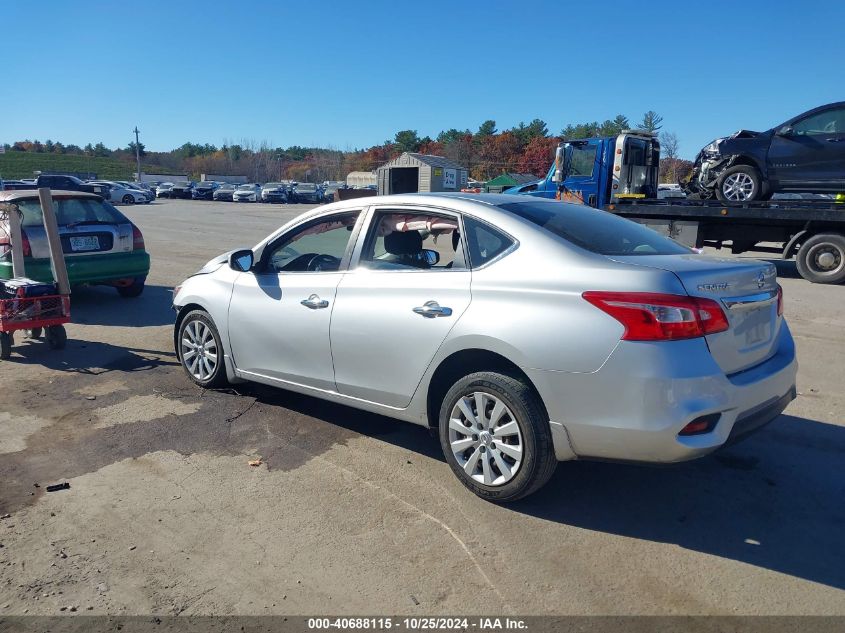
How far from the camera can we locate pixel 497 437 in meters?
3.73

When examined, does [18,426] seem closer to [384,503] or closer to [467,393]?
[384,503]

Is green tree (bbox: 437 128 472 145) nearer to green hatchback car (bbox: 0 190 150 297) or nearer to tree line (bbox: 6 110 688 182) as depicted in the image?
tree line (bbox: 6 110 688 182)

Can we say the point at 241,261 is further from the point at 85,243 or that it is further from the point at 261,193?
Result: the point at 261,193

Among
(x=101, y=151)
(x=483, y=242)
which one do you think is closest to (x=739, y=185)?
(x=483, y=242)

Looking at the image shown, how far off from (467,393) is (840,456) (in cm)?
262

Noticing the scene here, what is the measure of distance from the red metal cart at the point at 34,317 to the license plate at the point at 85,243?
2190 mm

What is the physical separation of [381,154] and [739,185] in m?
96.2

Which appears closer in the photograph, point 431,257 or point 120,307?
point 431,257

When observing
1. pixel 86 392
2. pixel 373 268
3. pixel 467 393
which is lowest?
pixel 86 392

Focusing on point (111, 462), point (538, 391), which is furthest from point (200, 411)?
point (538, 391)

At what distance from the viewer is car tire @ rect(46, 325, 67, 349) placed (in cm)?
703

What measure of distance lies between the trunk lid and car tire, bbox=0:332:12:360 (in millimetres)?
5998

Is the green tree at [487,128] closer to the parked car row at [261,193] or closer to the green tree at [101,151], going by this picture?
the parked car row at [261,193]

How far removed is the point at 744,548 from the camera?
340 cm
